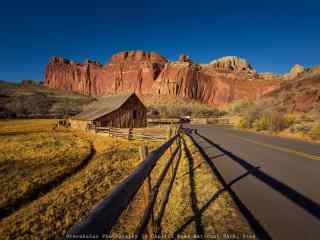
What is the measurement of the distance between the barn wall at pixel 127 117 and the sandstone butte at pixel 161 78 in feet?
282

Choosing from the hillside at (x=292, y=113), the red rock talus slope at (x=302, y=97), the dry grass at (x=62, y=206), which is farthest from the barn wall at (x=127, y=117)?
the red rock talus slope at (x=302, y=97)

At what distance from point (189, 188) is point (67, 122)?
3651cm

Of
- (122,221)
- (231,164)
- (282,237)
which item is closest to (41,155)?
(122,221)

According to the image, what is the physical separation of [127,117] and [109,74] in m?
131

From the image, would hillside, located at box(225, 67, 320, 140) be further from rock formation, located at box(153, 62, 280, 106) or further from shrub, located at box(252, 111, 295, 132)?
rock formation, located at box(153, 62, 280, 106)

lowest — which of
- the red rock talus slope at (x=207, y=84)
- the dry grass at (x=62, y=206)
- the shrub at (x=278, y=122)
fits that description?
the dry grass at (x=62, y=206)

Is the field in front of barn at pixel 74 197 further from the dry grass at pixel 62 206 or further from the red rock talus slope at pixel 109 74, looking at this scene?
the red rock talus slope at pixel 109 74

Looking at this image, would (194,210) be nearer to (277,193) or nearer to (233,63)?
(277,193)

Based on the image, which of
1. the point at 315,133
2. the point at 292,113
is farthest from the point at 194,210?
the point at 292,113

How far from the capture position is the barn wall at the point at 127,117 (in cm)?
2539

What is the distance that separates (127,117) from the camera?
2767cm

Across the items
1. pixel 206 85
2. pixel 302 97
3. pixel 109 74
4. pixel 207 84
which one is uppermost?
pixel 109 74

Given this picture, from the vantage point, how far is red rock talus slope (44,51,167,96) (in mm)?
133500

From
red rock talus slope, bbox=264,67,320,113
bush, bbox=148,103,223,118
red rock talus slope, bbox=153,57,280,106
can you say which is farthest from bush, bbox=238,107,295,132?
red rock talus slope, bbox=153,57,280,106
